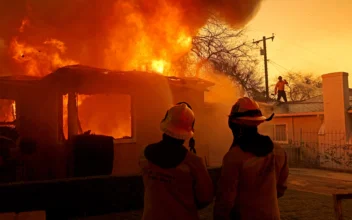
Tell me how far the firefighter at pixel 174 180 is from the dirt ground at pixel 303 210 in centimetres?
412

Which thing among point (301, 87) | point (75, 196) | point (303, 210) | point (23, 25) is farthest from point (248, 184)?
point (301, 87)

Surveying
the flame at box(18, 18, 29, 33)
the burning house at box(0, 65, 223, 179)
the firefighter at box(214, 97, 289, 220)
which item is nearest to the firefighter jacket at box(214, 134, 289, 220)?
the firefighter at box(214, 97, 289, 220)

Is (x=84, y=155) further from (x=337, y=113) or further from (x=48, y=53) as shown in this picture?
(x=337, y=113)

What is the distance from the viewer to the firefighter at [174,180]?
8.61 ft

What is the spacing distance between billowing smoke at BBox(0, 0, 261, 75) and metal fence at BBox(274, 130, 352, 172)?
6.84m

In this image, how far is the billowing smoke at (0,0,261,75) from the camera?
41.1 feet

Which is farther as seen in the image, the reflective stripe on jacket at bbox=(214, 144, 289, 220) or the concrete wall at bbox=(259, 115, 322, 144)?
the concrete wall at bbox=(259, 115, 322, 144)

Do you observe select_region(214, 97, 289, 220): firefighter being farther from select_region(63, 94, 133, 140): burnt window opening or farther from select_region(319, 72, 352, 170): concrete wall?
select_region(319, 72, 352, 170): concrete wall

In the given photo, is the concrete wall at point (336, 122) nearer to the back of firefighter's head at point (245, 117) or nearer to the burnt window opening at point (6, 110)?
the burnt window opening at point (6, 110)

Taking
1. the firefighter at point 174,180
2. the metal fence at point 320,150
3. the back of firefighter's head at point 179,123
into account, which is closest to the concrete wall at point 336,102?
the metal fence at point 320,150

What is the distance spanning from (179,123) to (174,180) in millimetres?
431

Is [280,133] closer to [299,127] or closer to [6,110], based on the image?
[299,127]

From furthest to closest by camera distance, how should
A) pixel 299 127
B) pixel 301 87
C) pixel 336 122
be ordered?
pixel 301 87
pixel 299 127
pixel 336 122

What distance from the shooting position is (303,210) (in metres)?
7.17
